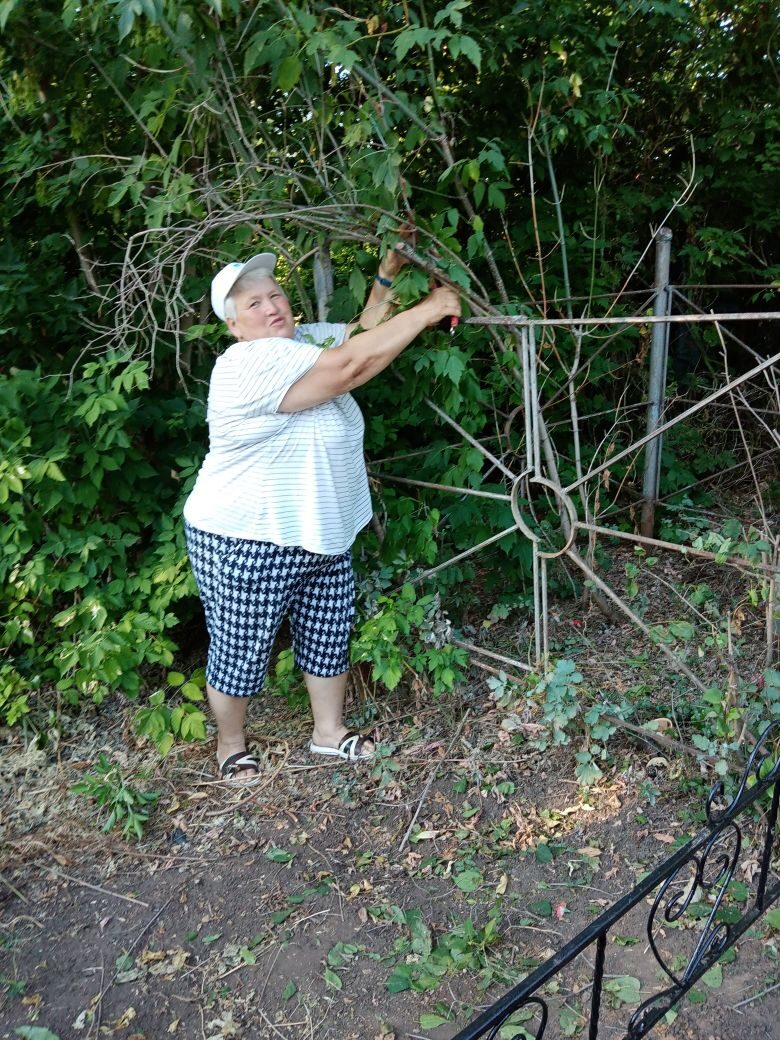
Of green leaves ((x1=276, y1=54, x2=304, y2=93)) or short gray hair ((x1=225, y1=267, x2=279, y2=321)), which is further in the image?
short gray hair ((x1=225, y1=267, x2=279, y2=321))

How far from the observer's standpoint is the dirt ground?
2.09 meters

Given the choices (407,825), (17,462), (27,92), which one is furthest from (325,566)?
(27,92)

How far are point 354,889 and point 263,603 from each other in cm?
89

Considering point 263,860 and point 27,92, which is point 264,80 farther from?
point 263,860

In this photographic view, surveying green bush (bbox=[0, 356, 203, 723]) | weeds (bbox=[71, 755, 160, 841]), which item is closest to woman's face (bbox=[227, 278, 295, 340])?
green bush (bbox=[0, 356, 203, 723])

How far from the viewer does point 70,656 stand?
3.08m

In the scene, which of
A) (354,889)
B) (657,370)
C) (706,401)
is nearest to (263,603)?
(354,889)

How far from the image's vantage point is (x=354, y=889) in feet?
8.11

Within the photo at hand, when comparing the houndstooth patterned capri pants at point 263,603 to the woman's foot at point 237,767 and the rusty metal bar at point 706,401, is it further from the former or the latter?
the rusty metal bar at point 706,401

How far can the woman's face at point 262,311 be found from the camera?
265 centimetres

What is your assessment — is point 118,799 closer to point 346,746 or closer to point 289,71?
point 346,746

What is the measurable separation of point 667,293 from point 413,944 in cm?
297

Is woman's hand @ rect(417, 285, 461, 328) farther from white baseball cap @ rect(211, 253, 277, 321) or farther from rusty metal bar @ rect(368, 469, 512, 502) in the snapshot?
rusty metal bar @ rect(368, 469, 512, 502)

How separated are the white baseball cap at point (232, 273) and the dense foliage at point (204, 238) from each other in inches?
4.6
